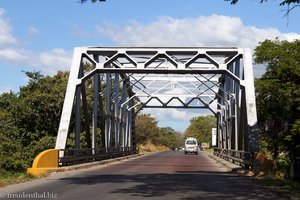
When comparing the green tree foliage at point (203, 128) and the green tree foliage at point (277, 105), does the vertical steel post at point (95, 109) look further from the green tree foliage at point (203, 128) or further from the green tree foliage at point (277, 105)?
the green tree foliage at point (203, 128)

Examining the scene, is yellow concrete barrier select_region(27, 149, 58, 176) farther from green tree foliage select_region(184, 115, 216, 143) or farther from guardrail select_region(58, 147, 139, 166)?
green tree foliage select_region(184, 115, 216, 143)

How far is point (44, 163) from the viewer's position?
67.1 feet

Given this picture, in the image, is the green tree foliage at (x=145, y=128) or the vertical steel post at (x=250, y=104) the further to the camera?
the green tree foliage at (x=145, y=128)

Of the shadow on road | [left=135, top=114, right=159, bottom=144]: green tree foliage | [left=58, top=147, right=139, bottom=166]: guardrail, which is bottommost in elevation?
the shadow on road

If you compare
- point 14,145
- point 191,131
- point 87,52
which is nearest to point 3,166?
point 14,145

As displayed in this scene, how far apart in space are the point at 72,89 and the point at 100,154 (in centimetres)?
618

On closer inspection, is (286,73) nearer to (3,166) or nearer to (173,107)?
(3,166)

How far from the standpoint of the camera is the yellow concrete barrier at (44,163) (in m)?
19.1

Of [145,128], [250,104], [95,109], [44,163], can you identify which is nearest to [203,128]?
[145,128]

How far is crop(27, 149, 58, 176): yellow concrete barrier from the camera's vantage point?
62.8ft

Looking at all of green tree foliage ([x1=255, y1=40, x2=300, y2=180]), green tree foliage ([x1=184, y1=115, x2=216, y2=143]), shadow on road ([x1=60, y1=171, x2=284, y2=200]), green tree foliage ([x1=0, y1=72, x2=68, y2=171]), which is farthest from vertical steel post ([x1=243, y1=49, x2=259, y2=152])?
green tree foliage ([x1=184, y1=115, x2=216, y2=143])

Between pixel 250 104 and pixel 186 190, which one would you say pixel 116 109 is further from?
pixel 186 190

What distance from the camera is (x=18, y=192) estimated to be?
1288cm

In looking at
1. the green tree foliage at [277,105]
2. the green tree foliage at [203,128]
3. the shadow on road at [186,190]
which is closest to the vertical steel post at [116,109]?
the green tree foliage at [277,105]
